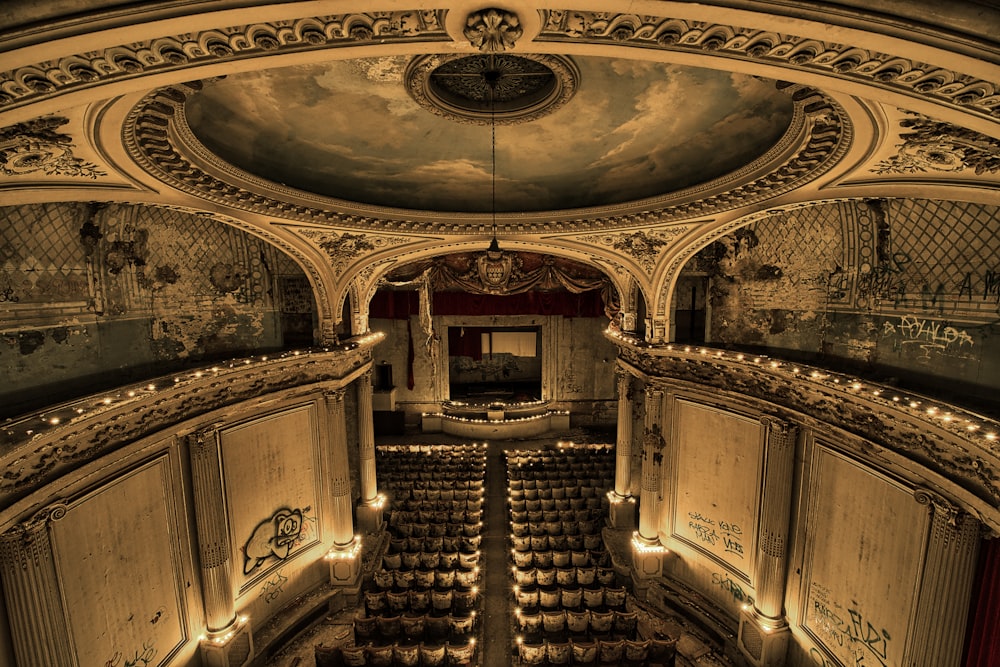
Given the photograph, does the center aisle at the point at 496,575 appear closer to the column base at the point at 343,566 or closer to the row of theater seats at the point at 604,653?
the row of theater seats at the point at 604,653

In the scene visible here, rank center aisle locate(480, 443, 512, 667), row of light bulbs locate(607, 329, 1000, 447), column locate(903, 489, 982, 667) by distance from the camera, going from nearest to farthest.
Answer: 1. row of light bulbs locate(607, 329, 1000, 447)
2. column locate(903, 489, 982, 667)
3. center aisle locate(480, 443, 512, 667)

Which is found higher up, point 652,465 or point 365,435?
point 365,435

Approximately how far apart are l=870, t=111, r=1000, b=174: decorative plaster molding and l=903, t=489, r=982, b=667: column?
346cm

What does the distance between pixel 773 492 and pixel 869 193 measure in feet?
15.2

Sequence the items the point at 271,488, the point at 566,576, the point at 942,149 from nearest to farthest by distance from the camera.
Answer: the point at 942,149, the point at 271,488, the point at 566,576

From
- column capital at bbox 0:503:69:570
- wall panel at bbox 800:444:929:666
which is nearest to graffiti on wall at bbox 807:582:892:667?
wall panel at bbox 800:444:929:666

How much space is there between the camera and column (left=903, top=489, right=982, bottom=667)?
4.80 metres

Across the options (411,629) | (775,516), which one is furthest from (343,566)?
(775,516)

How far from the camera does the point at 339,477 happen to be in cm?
959

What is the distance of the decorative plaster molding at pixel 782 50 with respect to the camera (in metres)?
2.33

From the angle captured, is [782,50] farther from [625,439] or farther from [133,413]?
[625,439]

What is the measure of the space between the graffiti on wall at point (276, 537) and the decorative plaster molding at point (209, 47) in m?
7.56

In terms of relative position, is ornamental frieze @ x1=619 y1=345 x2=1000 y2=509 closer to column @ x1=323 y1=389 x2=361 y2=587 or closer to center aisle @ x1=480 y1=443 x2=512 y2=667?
center aisle @ x1=480 y1=443 x2=512 y2=667

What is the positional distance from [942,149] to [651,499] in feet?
25.8
